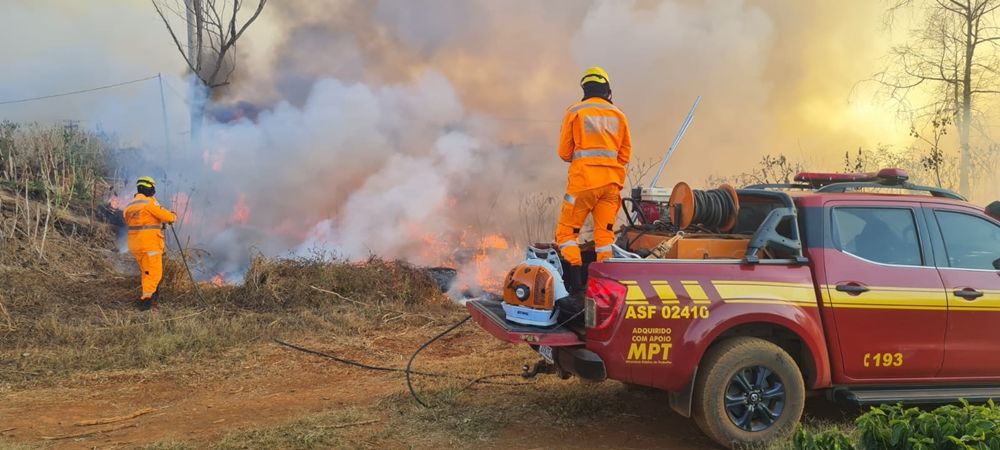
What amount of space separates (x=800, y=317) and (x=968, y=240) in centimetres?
171

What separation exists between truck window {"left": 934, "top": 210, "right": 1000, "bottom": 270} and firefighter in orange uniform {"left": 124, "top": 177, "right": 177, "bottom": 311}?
8811 mm

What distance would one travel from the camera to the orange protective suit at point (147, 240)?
28.6ft

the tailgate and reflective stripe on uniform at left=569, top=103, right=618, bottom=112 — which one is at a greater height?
reflective stripe on uniform at left=569, top=103, right=618, bottom=112

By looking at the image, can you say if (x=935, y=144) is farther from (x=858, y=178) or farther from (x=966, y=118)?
(x=858, y=178)

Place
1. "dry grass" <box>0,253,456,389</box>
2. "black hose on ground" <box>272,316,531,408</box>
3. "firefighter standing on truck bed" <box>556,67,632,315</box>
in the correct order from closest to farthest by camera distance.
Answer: "firefighter standing on truck bed" <box>556,67,632,315</box>
"black hose on ground" <box>272,316,531,408</box>
"dry grass" <box>0,253,456,389</box>

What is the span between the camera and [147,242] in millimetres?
8719

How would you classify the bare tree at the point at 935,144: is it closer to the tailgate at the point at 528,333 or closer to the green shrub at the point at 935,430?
the tailgate at the point at 528,333

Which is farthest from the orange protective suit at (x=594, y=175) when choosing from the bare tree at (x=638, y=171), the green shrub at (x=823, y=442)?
the bare tree at (x=638, y=171)

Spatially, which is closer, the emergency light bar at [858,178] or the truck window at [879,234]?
the truck window at [879,234]

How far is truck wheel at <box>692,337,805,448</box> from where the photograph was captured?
13.7 feet

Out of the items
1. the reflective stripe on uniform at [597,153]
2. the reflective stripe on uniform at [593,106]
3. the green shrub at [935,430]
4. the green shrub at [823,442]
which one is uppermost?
the reflective stripe on uniform at [593,106]

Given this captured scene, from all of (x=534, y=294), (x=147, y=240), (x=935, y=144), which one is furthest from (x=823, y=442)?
(x=935, y=144)

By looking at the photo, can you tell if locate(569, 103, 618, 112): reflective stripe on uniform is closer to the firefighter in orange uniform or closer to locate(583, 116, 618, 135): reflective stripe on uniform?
locate(583, 116, 618, 135): reflective stripe on uniform

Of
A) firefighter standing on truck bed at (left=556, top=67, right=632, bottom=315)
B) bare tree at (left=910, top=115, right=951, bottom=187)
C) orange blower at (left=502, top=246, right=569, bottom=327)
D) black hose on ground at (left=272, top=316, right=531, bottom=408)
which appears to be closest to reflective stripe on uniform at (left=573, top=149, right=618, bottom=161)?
firefighter standing on truck bed at (left=556, top=67, right=632, bottom=315)
